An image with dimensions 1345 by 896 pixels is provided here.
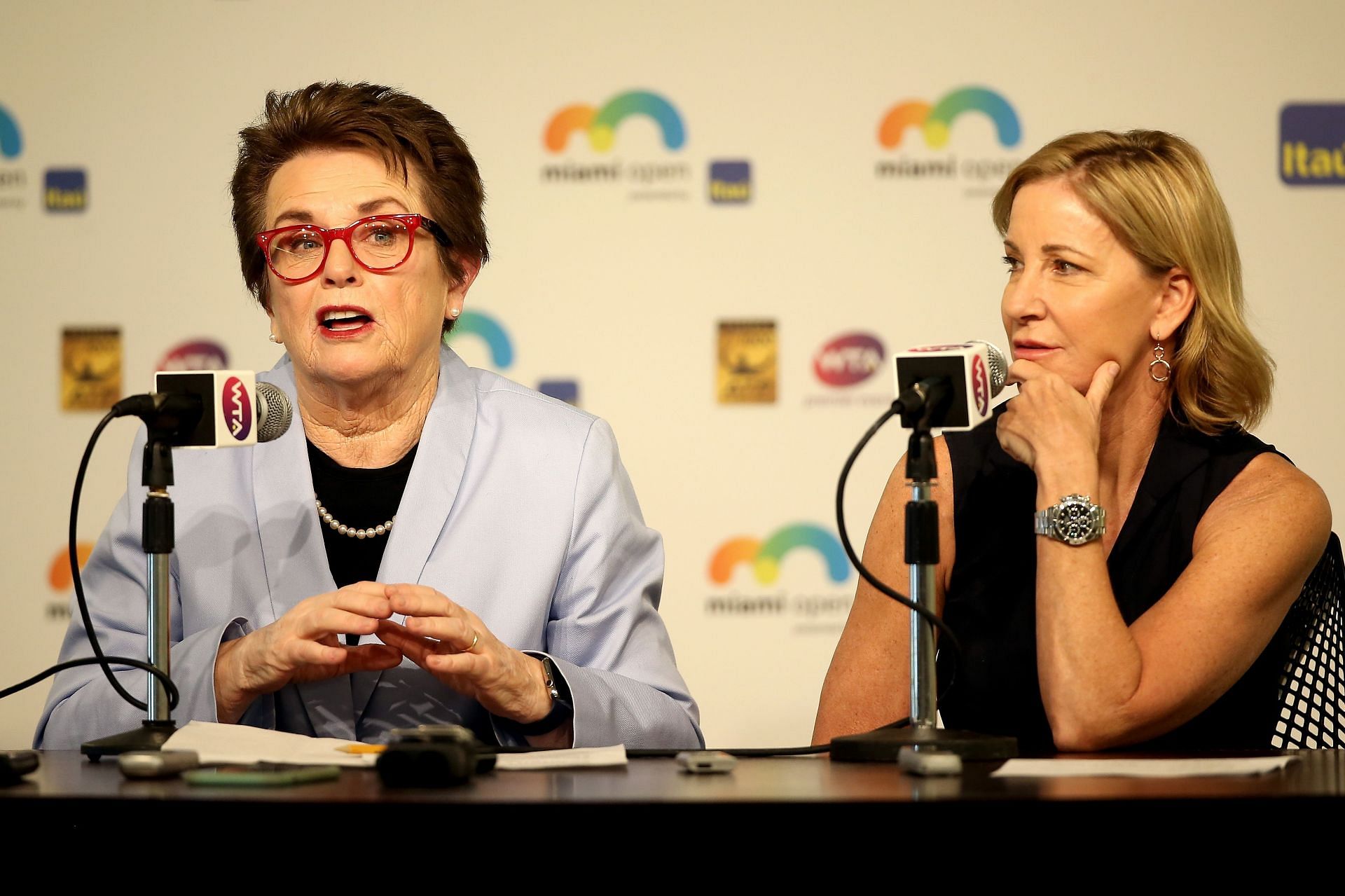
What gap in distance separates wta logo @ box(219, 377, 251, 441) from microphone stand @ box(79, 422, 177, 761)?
6 cm

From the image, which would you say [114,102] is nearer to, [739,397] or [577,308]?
[577,308]

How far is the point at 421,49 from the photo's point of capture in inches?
143

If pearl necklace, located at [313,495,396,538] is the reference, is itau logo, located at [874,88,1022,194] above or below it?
above

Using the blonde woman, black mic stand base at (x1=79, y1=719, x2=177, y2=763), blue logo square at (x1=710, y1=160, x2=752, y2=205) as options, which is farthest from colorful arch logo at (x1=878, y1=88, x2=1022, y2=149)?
black mic stand base at (x1=79, y1=719, x2=177, y2=763)

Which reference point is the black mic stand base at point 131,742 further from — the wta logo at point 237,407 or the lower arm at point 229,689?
the wta logo at point 237,407

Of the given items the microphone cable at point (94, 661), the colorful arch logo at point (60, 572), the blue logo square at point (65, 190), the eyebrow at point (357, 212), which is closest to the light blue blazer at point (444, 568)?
the microphone cable at point (94, 661)

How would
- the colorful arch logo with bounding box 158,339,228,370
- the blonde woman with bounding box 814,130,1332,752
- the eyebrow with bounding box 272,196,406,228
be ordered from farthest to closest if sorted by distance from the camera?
the colorful arch logo with bounding box 158,339,228,370
the eyebrow with bounding box 272,196,406,228
the blonde woman with bounding box 814,130,1332,752

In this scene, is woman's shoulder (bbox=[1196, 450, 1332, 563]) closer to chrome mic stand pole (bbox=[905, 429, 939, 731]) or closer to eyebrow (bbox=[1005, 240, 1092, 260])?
eyebrow (bbox=[1005, 240, 1092, 260])

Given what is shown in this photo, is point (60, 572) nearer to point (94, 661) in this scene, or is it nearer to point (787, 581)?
point (787, 581)

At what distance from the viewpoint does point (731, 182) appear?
3584 millimetres

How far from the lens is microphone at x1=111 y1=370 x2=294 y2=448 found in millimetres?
1564

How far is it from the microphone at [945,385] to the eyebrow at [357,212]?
91cm

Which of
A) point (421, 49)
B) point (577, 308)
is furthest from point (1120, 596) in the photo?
point (421, 49)

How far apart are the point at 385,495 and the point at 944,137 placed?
2070 millimetres
